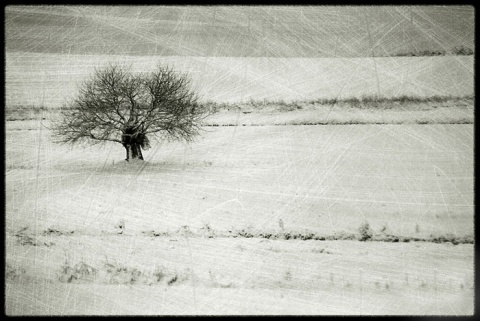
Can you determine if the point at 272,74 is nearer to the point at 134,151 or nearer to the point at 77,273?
the point at 134,151

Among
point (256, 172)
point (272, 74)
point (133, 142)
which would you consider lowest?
point (256, 172)

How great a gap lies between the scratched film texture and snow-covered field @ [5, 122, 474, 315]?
0.01m

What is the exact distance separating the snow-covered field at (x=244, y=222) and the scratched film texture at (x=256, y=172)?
0.01m

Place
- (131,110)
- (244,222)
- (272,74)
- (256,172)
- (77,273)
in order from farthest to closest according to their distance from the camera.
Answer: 1. (131,110)
2. (272,74)
3. (256,172)
4. (244,222)
5. (77,273)

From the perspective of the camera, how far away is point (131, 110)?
16.9ft

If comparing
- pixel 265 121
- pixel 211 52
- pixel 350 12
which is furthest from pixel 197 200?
pixel 350 12

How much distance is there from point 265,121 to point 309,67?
69 cm

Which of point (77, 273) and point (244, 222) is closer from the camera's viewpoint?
point (77, 273)

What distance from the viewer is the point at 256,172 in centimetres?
466

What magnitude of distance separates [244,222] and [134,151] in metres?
1.29

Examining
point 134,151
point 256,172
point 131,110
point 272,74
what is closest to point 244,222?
Answer: point 256,172

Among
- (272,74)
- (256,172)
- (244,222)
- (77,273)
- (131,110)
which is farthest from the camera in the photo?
(131,110)

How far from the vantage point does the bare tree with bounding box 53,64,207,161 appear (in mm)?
4633

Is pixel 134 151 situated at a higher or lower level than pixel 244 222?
higher
